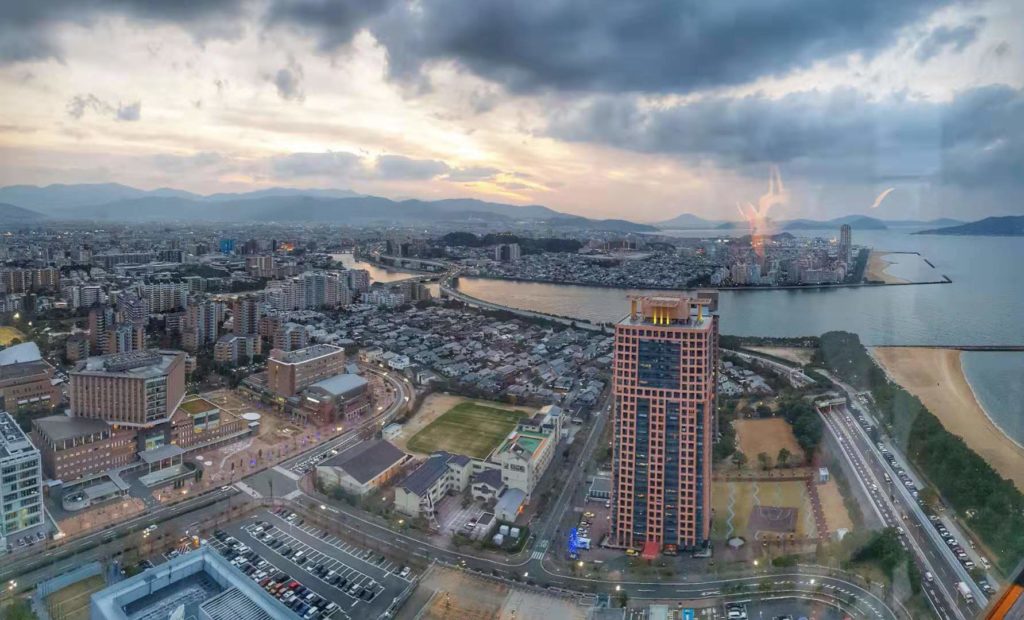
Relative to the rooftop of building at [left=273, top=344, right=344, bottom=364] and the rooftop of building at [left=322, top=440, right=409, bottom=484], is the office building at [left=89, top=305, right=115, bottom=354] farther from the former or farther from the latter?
the rooftop of building at [left=322, top=440, right=409, bottom=484]

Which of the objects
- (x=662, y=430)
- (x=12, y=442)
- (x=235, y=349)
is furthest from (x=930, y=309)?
(x=12, y=442)

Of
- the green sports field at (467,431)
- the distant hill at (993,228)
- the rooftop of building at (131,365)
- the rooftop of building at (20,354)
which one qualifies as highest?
the distant hill at (993,228)

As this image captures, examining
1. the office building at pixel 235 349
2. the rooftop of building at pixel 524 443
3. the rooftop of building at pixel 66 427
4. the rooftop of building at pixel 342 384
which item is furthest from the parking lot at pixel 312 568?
the office building at pixel 235 349

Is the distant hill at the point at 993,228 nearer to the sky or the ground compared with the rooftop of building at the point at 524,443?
nearer to the sky

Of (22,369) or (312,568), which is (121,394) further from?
(312,568)

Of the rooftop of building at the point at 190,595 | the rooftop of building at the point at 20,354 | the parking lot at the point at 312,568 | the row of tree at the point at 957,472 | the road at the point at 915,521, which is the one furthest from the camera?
the rooftop of building at the point at 20,354

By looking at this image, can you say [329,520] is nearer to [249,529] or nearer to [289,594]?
[249,529]

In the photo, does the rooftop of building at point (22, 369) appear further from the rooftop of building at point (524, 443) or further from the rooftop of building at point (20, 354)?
the rooftop of building at point (524, 443)
